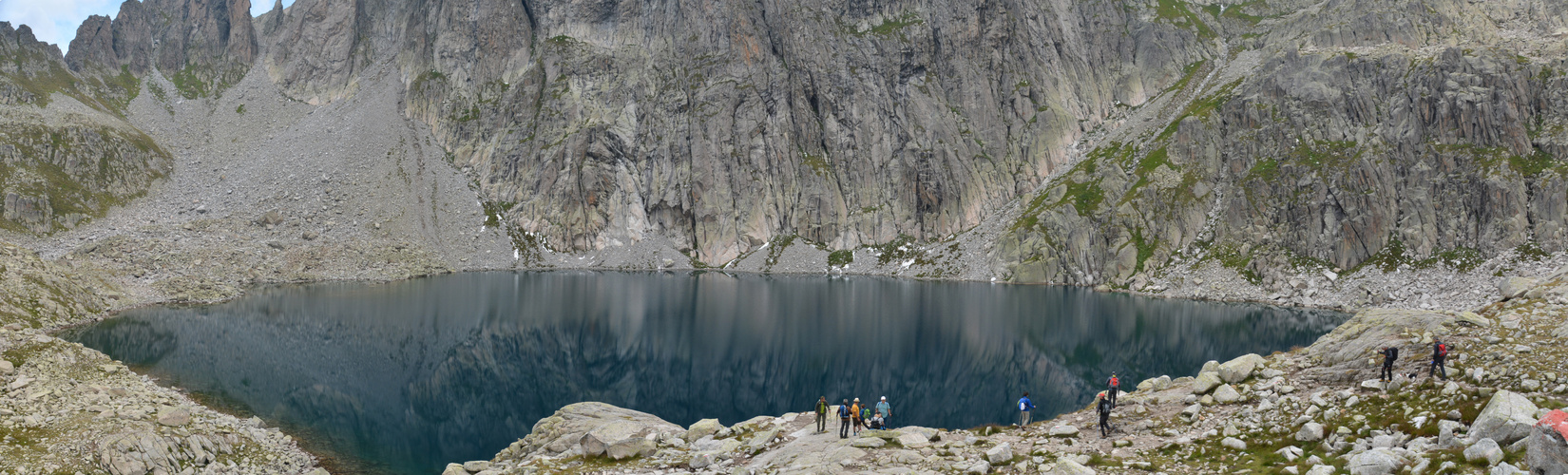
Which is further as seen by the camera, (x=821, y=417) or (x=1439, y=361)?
(x=821, y=417)

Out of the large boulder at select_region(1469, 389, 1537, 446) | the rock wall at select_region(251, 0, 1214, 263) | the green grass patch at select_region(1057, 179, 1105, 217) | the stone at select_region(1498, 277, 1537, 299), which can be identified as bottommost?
the large boulder at select_region(1469, 389, 1537, 446)

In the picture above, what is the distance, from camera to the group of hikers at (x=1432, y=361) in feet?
73.4

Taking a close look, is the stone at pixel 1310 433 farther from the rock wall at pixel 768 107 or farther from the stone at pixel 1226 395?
the rock wall at pixel 768 107

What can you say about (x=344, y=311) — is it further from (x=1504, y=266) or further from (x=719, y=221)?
(x=1504, y=266)

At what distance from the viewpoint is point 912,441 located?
26391 millimetres

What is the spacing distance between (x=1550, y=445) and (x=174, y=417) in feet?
152

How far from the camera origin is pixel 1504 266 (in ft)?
309

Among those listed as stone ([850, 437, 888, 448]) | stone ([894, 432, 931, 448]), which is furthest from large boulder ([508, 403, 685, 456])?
stone ([894, 432, 931, 448])

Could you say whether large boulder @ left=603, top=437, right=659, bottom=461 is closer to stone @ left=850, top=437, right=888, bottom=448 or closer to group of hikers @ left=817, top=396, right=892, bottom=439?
group of hikers @ left=817, top=396, right=892, bottom=439

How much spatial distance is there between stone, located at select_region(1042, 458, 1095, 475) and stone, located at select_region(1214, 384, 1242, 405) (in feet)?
32.1

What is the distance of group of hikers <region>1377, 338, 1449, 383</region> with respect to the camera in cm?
2236

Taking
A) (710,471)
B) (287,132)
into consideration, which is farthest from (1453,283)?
(287,132)

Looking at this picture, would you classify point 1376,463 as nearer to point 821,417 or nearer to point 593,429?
point 821,417

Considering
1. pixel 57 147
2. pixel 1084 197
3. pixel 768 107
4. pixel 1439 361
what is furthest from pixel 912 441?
pixel 57 147
